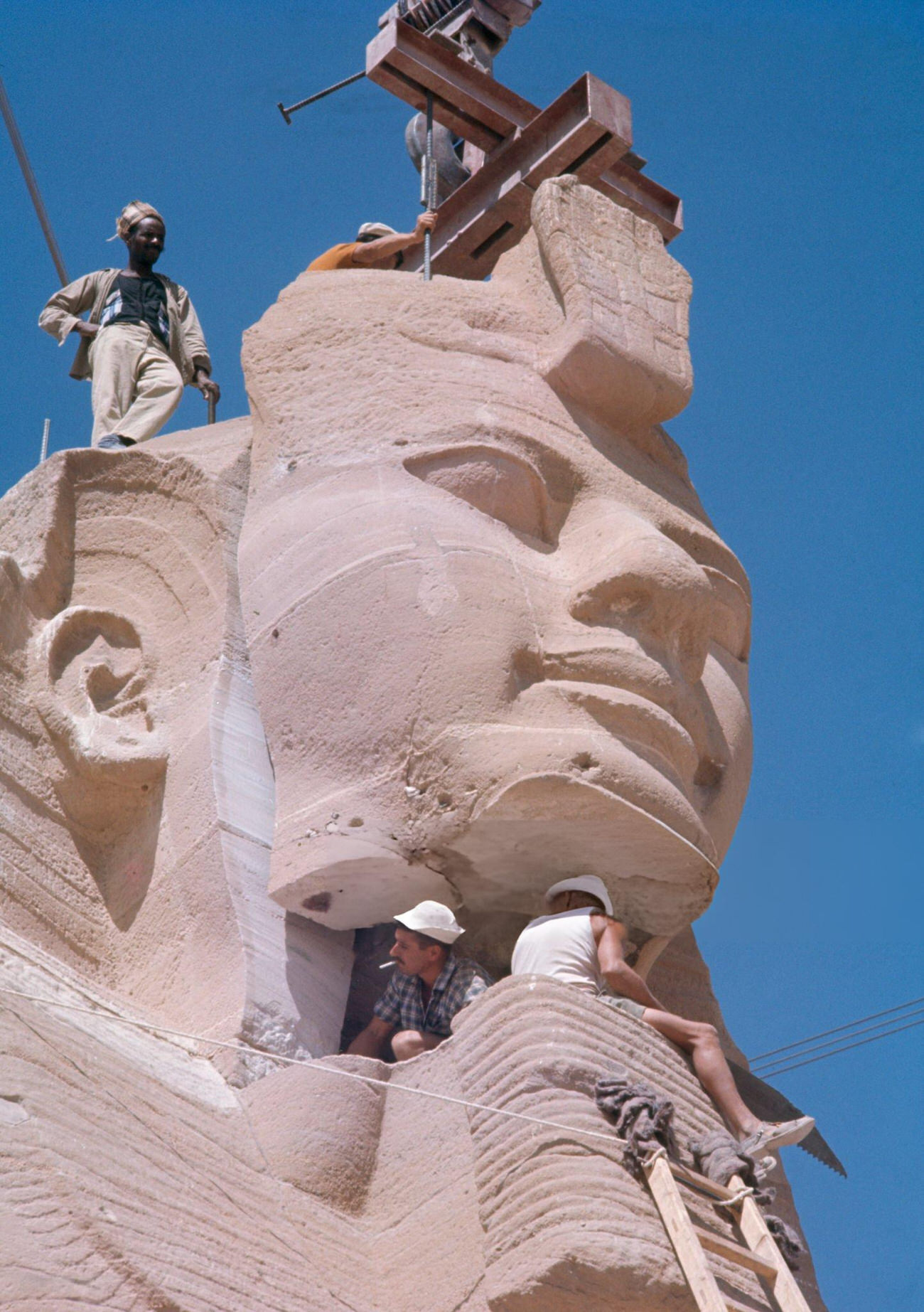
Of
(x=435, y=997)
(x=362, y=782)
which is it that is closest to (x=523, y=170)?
(x=362, y=782)

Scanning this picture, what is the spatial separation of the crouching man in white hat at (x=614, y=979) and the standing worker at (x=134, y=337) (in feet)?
11.3

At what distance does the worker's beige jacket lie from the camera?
9672 millimetres

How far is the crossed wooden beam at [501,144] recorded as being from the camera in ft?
34.1

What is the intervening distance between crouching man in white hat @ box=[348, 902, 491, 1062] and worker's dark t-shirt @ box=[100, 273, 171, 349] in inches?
147

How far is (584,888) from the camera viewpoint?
6.95 m

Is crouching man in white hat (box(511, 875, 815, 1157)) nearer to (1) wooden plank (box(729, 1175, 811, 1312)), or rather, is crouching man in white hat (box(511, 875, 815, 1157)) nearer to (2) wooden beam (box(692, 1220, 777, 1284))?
(1) wooden plank (box(729, 1175, 811, 1312))

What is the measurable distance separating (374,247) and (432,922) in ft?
14.4

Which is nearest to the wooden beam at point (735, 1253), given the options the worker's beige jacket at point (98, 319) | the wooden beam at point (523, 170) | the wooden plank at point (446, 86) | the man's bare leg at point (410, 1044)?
the man's bare leg at point (410, 1044)

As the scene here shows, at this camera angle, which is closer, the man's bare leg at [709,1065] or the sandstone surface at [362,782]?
the sandstone surface at [362,782]

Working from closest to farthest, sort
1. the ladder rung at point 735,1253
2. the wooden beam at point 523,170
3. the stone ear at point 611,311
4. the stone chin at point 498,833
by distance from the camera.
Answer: the ladder rung at point 735,1253 → the stone chin at point 498,833 → the stone ear at point 611,311 → the wooden beam at point 523,170

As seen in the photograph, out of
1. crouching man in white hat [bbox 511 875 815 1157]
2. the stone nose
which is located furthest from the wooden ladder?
the stone nose

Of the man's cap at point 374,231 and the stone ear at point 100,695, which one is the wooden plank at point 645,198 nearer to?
the man's cap at point 374,231

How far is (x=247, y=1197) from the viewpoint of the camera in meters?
5.93

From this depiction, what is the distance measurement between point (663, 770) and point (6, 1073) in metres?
2.56
